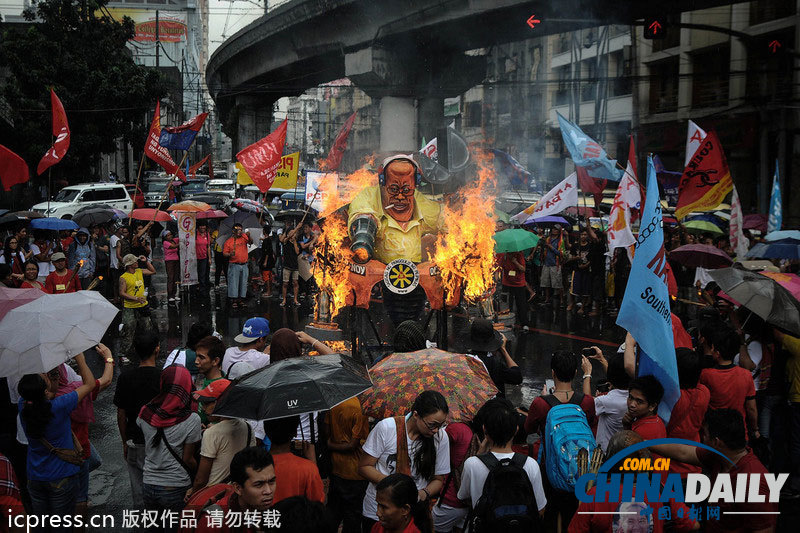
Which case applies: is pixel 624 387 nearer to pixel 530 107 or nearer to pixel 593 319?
pixel 593 319

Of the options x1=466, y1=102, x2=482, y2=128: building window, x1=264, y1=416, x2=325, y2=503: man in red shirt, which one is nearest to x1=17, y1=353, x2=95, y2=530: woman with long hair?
x1=264, y1=416, x2=325, y2=503: man in red shirt

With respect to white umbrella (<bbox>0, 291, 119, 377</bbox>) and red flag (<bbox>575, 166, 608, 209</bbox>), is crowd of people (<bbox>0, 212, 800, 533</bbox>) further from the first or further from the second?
red flag (<bbox>575, 166, 608, 209</bbox>)

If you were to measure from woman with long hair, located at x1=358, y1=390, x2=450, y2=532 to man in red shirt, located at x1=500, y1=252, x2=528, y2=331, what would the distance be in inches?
350

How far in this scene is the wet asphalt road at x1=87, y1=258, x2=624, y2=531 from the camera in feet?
22.1

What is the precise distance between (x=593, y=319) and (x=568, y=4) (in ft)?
21.6

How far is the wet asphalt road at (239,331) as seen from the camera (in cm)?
674

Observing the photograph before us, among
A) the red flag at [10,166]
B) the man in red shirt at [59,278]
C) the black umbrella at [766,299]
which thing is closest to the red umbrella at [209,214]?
the red flag at [10,166]

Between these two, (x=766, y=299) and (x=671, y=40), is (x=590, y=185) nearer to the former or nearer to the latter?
(x=766, y=299)

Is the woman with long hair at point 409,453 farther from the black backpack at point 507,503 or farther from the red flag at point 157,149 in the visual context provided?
the red flag at point 157,149

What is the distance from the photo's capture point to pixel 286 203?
28594 millimetres

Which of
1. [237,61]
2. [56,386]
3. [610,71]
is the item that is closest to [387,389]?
[56,386]

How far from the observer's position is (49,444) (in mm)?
4652

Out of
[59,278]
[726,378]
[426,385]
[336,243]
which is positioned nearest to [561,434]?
[426,385]

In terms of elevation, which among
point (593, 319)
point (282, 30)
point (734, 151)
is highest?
point (282, 30)
